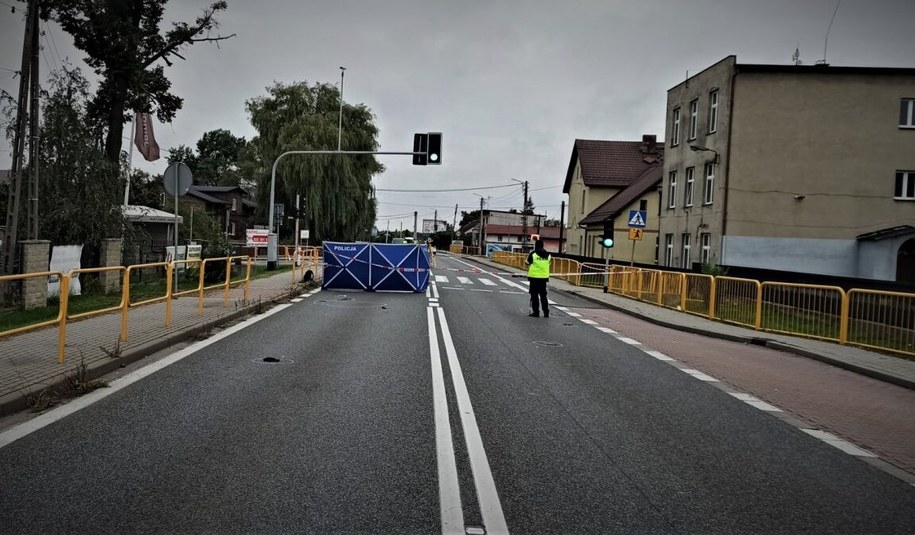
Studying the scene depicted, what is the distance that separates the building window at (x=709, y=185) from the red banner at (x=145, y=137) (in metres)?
22.7

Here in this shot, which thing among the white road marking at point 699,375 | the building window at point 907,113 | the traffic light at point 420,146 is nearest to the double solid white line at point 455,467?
the white road marking at point 699,375

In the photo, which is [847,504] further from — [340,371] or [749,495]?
[340,371]

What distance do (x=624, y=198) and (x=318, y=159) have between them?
19.4 metres

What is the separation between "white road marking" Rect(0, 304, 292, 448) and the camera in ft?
16.8

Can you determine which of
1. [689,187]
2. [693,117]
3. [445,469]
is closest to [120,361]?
[445,469]

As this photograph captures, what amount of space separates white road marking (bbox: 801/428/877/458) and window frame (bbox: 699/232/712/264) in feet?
79.7

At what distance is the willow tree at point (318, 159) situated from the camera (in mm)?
41562

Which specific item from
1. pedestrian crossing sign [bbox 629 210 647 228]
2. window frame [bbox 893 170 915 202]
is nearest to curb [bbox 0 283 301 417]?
pedestrian crossing sign [bbox 629 210 647 228]

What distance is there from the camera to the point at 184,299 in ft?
50.1

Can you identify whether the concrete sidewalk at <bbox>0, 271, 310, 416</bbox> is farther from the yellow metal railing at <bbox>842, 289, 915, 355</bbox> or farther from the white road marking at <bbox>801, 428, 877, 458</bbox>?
the yellow metal railing at <bbox>842, 289, 915, 355</bbox>

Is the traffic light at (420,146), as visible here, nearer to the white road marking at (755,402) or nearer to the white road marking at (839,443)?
the white road marking at (755,402)

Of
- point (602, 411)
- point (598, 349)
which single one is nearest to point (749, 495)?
point (602, 411)

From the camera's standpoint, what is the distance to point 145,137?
2517 cm

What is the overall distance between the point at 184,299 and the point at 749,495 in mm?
13602
